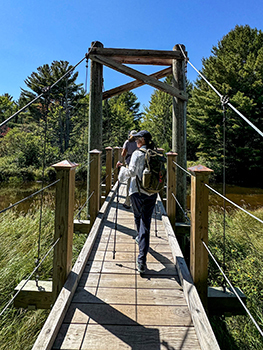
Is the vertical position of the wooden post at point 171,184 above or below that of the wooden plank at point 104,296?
above

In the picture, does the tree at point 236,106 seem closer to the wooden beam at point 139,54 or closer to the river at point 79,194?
the river at point 79,194

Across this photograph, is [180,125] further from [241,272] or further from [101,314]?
[101,314]

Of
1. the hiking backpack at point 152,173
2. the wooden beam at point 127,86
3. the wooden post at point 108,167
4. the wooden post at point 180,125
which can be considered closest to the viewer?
the hiking backpack at point 152,173

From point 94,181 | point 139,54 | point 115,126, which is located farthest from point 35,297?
point 115,126

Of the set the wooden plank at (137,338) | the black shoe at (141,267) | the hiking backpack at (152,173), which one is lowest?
the wooden plank at (137,338)

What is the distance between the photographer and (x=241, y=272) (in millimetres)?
3645

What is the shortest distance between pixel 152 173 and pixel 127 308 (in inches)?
44.5

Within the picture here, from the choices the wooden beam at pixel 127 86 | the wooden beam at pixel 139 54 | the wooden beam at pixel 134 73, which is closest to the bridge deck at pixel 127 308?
the wooden beam at pixel 134 73

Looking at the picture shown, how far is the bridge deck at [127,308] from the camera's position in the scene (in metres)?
1.50

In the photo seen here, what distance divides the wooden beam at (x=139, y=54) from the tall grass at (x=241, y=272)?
3415 millimetres

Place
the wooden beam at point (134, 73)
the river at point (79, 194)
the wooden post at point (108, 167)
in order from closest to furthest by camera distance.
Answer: the wooden beam at point (134, 73) → the wooden post at point (108, 167) → the river at point (79, 194)

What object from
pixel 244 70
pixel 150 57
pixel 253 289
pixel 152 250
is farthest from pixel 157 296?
pixel 244 70

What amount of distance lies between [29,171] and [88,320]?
53.2 feet

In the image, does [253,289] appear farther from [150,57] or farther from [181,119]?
[150,57]
